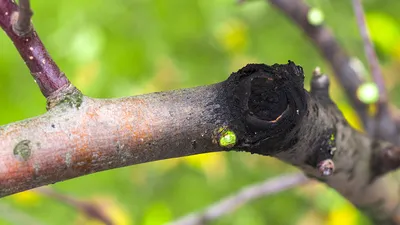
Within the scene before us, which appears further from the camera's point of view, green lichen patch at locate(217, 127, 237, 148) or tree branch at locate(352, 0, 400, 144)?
tree branch at locate(352, 0, 400, 144)

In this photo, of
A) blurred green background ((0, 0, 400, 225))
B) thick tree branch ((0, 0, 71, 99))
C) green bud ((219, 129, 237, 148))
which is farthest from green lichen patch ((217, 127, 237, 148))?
blurred green background ((0, 0, 400, 225))

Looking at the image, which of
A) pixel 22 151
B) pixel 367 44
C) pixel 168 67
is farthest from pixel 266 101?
pixel 168 67

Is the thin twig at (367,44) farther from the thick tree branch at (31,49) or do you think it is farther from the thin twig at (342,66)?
the thick tree branch at (31,49)

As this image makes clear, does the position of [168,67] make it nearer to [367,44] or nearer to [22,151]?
[367,44]

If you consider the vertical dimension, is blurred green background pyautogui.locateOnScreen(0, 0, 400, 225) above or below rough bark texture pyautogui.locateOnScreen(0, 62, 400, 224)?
above

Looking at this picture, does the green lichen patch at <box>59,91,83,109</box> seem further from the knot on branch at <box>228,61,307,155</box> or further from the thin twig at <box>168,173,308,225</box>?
the thin twig at <box>168,173,308,225</box>

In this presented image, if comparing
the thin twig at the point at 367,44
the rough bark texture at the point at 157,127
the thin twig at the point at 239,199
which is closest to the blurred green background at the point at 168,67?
the thin twig at the point at 239,199
